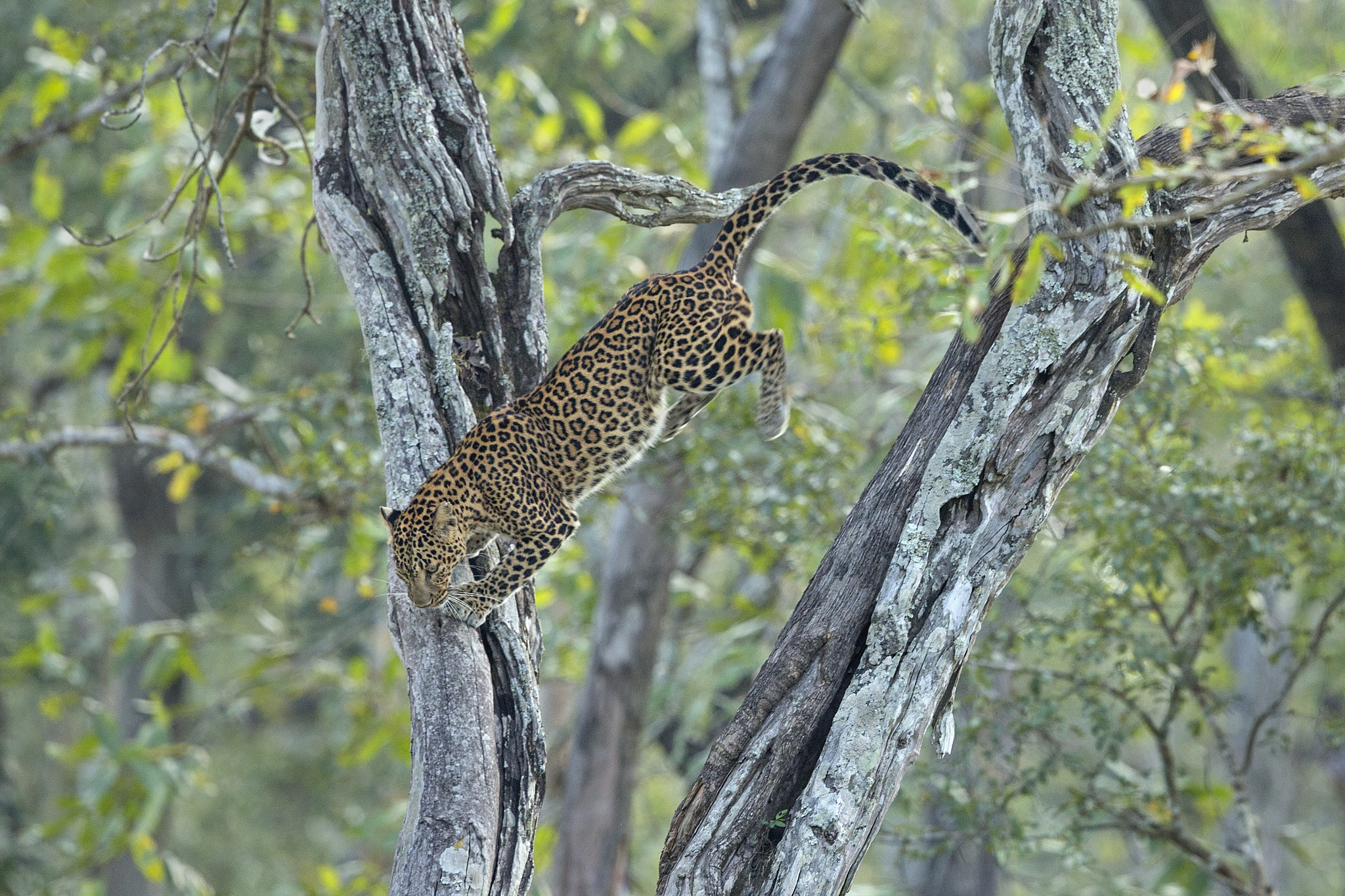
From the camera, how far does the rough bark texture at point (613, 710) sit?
10844 mm

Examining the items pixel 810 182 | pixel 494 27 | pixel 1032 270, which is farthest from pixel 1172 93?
pixel 494 27

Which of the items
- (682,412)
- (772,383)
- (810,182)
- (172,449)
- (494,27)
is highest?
(494,27)

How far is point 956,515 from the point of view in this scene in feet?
14.1

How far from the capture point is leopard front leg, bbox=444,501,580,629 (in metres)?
4.77

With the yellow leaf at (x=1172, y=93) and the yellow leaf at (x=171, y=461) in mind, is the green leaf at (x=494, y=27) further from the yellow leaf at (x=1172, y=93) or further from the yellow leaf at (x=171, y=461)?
the yellow leaf at (x=1172, y=93)

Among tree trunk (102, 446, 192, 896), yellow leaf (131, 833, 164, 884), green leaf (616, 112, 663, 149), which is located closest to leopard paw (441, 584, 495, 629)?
yellow leaf (131, 833, 164, 884)

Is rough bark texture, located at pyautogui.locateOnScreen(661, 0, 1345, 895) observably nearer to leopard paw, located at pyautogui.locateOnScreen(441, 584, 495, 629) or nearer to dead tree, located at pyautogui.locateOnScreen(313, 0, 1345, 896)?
dead tree, located at pyautogui.locateOnScreen(313, 0, 1345, 896)

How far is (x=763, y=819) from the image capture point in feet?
13.8

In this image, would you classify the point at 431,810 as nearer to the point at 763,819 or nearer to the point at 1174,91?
the point at 763,819

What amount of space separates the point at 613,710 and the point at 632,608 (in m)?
0.87

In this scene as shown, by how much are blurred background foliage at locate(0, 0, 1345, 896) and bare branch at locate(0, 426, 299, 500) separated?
10 cm

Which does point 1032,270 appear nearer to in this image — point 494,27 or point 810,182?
point 810,182

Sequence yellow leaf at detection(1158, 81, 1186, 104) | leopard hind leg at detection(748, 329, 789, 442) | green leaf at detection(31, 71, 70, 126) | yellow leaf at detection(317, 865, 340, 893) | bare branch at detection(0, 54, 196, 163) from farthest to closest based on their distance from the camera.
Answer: yellow leaf at detection(317, 865, 340, 893)
green leaf at detection(31, 71, 70, 126)
bare branch at detection(0, 54, 196, 163)
leopard hind leg at detection(748, 329, 789, 442)
yellow leaf at detection(1158, 81, 1186, 104)

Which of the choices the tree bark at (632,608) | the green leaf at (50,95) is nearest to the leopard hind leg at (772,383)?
the tree bark at (632,608)
